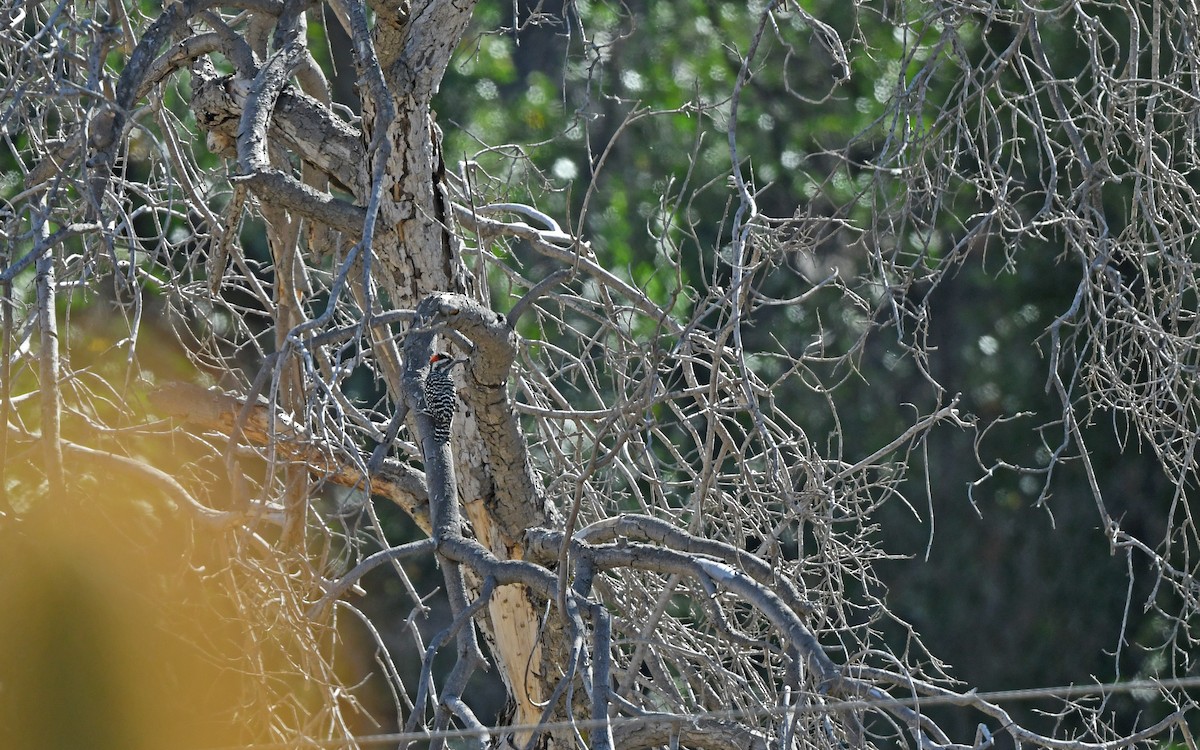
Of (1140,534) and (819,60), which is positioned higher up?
(819,60)

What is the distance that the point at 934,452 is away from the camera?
646 cm

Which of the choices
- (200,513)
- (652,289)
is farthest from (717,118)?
(200,513)

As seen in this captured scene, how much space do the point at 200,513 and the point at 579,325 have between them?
2484 millimetres

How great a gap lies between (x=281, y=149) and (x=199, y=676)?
112cm

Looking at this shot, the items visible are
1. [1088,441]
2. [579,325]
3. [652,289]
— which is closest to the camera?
[652,289]

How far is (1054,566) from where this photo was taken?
6402 mm

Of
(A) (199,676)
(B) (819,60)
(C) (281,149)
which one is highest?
(C) (281,149)

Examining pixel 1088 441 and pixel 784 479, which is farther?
pixel 1088 441

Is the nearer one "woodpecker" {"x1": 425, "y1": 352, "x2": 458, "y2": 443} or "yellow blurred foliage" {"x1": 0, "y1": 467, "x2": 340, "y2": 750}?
"yellow blurred foliage" {"x1": 0, "y1": 467, "x2": 340, "y2": 750}

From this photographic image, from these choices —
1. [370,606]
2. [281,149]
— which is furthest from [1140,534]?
[281,149]

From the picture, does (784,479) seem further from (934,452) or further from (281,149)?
(934,452)

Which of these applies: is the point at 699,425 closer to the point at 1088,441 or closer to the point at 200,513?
the point at 1088,441

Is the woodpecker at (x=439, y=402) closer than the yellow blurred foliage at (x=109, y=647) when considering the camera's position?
No

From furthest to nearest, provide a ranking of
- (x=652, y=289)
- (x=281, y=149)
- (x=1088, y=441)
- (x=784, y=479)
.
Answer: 1. (x=1088, y=441)
2. (x=652, y=289)
3. (x=281, y=149)
4. (x=784, y=479)
